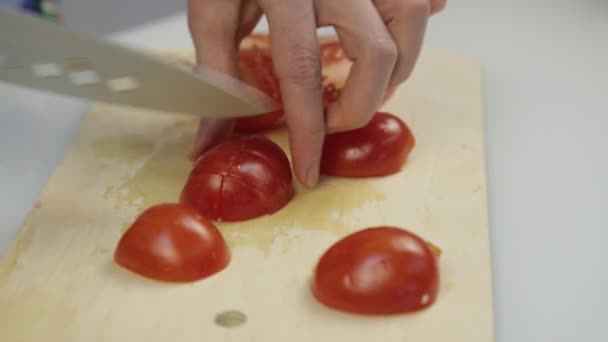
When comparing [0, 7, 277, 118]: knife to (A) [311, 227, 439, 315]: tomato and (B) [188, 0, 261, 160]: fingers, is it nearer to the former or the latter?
(B) [188, 0, 261, 160]: fingers

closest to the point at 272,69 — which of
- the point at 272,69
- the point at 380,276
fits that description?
the point at 272,69

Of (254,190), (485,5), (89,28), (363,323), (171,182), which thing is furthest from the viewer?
(89,28)

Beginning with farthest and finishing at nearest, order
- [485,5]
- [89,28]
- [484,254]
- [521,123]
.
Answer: [89,28] < [485,5] < [521,123] < [484,254]

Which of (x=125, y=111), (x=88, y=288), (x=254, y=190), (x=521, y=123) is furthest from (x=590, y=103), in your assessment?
(x=88, y=288)

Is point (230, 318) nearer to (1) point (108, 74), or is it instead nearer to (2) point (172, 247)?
(2) point (172, 247)

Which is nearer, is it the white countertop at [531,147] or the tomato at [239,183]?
the white countertop at [531,147]

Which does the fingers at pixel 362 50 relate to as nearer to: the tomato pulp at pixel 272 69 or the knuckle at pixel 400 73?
the knuckle at pixel 400 73

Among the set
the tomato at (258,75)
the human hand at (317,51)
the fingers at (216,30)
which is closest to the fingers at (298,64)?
the human hand at (317,51)

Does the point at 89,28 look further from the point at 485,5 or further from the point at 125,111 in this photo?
the point at 485,5
